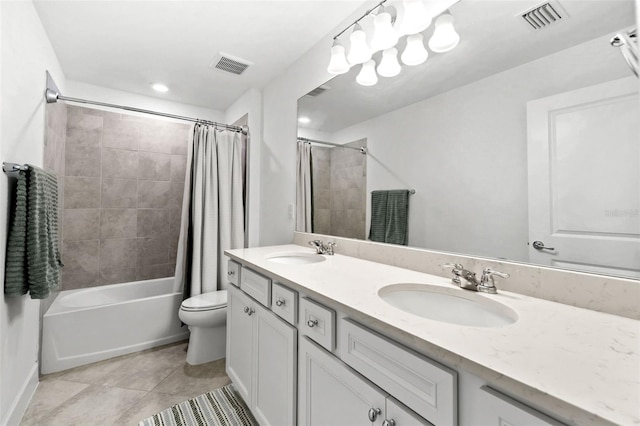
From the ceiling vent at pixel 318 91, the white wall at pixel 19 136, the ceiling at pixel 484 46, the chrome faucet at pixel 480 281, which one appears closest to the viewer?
the ceiling at pixel 484 46

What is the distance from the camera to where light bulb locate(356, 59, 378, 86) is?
1.55 metres

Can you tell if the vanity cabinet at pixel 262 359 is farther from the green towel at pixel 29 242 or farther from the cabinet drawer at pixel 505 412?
the green towel at pixel 29 242

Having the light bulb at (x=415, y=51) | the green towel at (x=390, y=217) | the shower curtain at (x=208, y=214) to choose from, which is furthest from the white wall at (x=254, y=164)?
the light bulb at (x=415, y=51)

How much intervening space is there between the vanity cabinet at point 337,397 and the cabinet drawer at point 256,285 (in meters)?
0.32

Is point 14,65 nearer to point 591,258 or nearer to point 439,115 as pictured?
point 439,115

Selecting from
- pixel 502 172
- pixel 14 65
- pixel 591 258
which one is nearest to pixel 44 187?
pixel 14 65

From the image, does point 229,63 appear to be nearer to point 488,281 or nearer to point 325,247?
point 325,247

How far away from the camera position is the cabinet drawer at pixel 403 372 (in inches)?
23.4

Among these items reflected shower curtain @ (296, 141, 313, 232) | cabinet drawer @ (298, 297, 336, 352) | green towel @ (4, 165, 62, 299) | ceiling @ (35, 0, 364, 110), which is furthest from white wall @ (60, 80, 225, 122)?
cabinet drawer @ (298, 297, 336, 352)

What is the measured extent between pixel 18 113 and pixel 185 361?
1855 mm

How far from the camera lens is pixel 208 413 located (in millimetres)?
1573

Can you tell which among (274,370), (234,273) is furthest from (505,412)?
(234,273)

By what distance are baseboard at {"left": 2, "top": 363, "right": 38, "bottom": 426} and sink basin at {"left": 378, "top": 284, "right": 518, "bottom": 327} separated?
193 centimetres

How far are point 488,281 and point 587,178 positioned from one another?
1.40 feet
